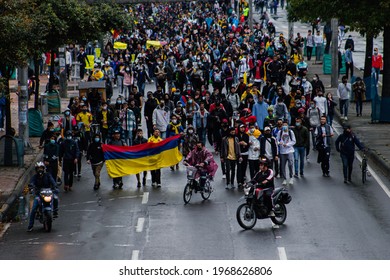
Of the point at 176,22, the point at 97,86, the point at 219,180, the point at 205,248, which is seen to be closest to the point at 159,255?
the point at 205,248

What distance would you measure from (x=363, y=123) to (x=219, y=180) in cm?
1040

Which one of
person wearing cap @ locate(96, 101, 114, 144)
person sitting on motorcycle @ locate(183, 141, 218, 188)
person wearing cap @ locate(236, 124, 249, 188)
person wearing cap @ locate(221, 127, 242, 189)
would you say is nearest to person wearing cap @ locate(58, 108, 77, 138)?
person wearing cap @ locate(96, 101, 114, 144)

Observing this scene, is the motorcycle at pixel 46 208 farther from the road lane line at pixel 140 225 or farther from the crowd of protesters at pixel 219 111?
the crowd of protesters at pixel 219 111

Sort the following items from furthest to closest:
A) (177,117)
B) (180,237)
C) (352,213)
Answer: (177,117)
(352,213)
(180,237)

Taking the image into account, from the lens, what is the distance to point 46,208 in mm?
22766

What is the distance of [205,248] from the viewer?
21047 millimetres

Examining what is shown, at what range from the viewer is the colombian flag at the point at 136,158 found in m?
28.1

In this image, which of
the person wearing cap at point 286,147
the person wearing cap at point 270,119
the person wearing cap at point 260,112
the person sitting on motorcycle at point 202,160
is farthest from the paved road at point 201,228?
the person wearing cap at point 260,112

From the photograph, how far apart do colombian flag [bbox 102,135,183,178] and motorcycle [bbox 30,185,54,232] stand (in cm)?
482

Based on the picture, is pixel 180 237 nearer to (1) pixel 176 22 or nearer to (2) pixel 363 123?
(2) pixel 363 123

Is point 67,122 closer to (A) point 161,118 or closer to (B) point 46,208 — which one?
(A) point 161,118

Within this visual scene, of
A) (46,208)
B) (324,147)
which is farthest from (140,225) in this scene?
(324,147)

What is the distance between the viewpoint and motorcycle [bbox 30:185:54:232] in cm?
2283

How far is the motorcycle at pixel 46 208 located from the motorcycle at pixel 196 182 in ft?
11.5
